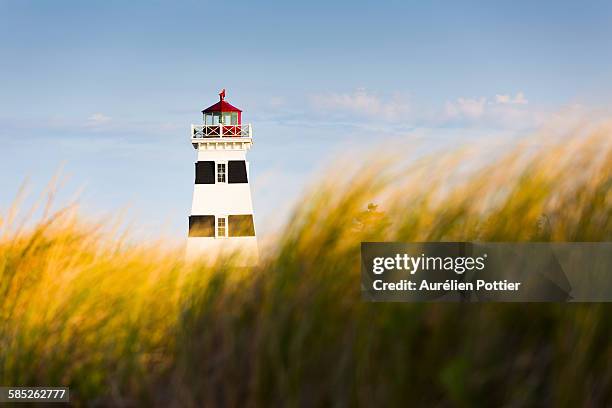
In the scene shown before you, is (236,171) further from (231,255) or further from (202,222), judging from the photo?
(231,255)

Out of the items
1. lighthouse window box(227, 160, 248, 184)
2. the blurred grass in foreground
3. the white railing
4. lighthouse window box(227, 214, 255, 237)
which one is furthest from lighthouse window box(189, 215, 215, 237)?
the blurred grass in foreground

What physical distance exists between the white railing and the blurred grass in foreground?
13.7 meters

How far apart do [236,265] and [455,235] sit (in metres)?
0.91

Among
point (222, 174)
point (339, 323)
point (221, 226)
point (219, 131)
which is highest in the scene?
point (219, 131)

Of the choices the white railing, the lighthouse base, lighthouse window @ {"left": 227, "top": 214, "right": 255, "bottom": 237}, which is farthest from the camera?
the white railing

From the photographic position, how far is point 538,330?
7.21 feet

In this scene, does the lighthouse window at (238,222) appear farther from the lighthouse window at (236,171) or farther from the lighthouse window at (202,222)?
the lighthouse window at (236,171)

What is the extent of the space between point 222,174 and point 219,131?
47.6 inches

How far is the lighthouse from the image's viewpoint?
1571 cm

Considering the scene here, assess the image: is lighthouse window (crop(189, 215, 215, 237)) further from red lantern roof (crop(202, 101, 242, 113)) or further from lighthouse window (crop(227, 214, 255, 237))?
red lantern roof (crop(202, 101, 242, 113))

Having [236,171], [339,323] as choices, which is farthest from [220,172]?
[339,323]

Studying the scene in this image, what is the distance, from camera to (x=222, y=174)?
16.3 m

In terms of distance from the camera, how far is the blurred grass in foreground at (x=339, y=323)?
2.13 metres

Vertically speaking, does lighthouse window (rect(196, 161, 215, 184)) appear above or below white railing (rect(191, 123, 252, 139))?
below
